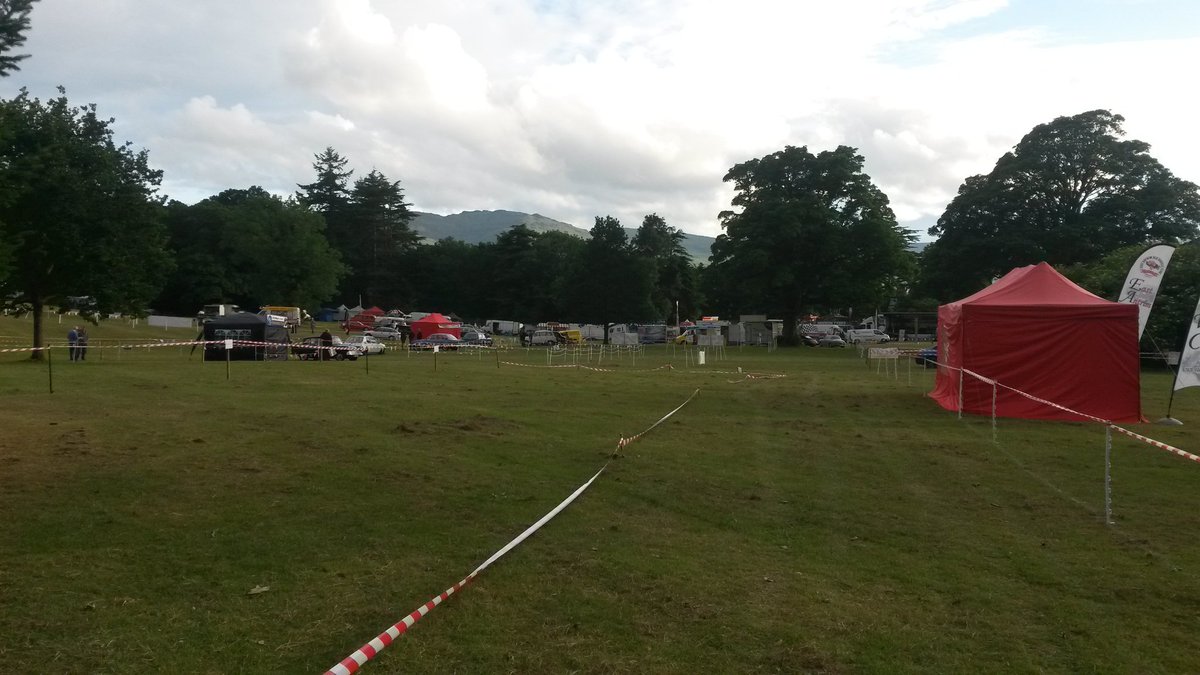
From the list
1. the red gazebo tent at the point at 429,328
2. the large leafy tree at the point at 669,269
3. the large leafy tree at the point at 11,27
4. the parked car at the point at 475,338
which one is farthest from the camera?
the large leafy tree at the point at 669,269

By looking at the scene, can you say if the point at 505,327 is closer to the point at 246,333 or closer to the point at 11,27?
the point at 246,333

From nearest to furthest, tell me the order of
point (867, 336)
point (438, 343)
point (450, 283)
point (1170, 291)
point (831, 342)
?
1. point (1170, 291)
2. point (438, 343)
3. point (831, 342)
4. point (867, 336)
5. point (450, 283)

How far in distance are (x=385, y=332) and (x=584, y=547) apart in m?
59.0

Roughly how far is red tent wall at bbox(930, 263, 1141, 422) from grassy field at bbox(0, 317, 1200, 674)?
2.50 metres

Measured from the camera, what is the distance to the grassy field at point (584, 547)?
15.6 feet

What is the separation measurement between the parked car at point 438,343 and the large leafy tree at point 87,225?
14.3 meters

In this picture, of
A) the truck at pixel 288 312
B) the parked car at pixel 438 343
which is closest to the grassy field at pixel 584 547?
the parked car at pixel 438 343

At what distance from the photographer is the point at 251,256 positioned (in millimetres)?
68938

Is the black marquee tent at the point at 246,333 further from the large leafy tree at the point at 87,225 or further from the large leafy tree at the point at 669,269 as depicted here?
the large leafy tree at the point at 669,269

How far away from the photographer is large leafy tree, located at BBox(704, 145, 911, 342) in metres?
53.5

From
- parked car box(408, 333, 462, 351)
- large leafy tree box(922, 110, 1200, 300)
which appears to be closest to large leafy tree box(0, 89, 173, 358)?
parked car box(408, 333, 462, 351)

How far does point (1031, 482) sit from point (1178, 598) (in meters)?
4.29

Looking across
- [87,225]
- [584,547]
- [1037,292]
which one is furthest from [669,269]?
[584,547]

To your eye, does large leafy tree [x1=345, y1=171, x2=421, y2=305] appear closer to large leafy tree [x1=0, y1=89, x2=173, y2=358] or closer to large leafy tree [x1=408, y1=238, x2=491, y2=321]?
large leafy tree [x1=408, y1=238, x2=491, y2=321]
